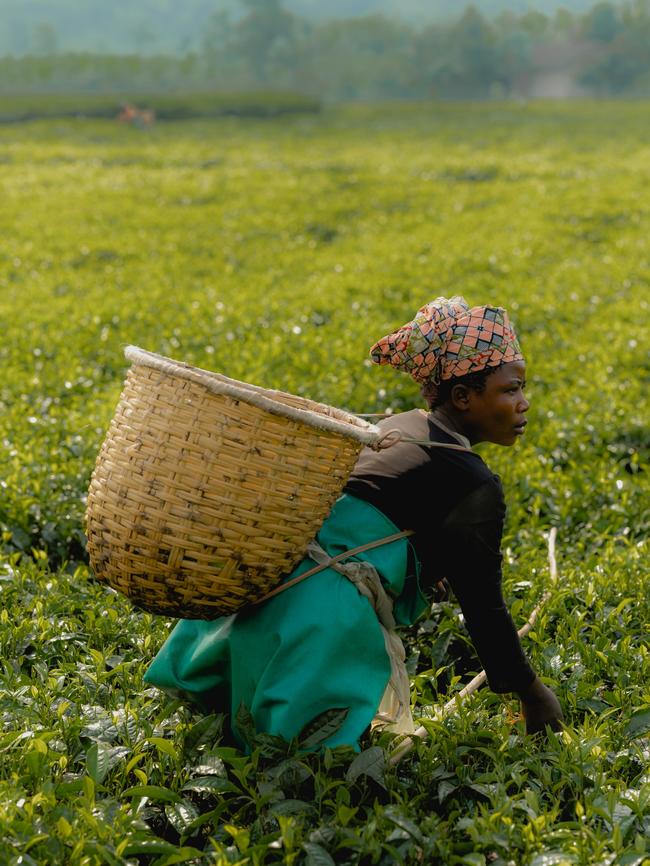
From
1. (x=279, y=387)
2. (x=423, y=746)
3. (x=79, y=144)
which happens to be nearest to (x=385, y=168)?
(x=79, y=144)

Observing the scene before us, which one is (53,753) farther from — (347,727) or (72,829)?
(347,727)

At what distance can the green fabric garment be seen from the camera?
2.78m

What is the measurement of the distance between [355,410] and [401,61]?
86838mm

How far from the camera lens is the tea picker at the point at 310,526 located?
102 inches

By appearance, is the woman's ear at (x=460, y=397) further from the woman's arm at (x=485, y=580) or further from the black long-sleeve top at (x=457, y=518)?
the woman's arm at (x=485, y=580)

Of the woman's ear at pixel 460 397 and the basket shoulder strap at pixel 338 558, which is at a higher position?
the woman's ear at pixel 460 397

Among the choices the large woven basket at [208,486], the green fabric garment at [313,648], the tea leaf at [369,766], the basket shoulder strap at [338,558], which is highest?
the large woven basket at [208,486]

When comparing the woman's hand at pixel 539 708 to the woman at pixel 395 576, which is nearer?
the woman at pixel 395 576

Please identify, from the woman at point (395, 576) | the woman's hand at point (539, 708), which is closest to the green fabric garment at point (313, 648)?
the woman at point (395, 576)

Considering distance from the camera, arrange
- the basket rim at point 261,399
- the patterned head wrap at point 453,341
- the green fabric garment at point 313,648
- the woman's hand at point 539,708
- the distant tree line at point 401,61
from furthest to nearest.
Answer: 1. the distant tree line at point 401,61
2. the woman's hand at point 539,708
3. the patterned head wrap at point 453,341
4. the green fabric garment at point 313,648
5. the basket rim at point 261,399

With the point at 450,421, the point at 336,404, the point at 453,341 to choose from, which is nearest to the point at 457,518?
the point at 450,421

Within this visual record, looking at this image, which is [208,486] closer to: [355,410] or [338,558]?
[338,558]

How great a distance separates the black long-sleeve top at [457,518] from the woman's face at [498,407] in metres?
0.10

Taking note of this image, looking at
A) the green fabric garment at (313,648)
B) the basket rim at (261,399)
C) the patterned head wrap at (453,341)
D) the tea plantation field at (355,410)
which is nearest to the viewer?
the basket rim at (261,399)
